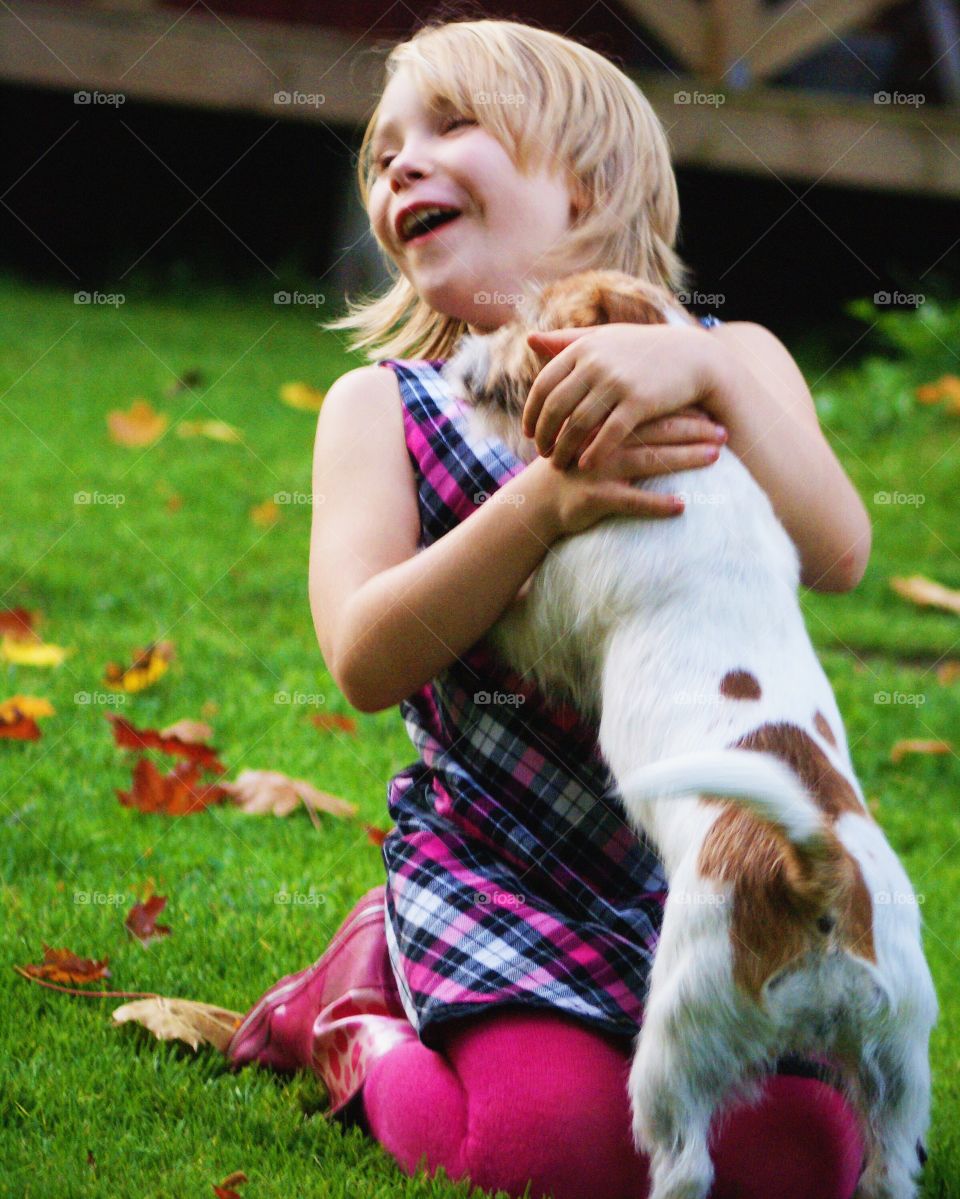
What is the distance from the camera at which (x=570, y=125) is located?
2.10 meters

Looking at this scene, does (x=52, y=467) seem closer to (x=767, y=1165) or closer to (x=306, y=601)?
(x=306, y=601)

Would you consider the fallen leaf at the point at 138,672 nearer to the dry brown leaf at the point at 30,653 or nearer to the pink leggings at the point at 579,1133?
the dry brown leaf at the point at 30,653

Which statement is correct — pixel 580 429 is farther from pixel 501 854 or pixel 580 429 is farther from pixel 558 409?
pixel 501 854

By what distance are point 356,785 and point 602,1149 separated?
1.33 metres

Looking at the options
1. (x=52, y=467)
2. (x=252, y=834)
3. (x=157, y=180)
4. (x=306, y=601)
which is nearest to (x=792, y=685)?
(x=252, y=834)

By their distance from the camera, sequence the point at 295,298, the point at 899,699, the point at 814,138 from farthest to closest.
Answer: the point at 295,298 → the point at 814,138 → the point at 899,699

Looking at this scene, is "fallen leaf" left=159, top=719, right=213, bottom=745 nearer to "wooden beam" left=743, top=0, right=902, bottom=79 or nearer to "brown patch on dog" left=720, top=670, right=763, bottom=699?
"brown patch on dog" left=720, top=670, right=763, bottom=699

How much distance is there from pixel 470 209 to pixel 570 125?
0.70 feet

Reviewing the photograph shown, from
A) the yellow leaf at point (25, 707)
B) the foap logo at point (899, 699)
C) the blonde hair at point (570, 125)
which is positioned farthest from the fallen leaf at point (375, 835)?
the foap logo at point (899, 699)

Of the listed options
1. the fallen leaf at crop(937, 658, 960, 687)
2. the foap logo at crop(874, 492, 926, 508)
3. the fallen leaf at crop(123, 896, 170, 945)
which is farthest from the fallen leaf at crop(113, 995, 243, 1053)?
the foap logo at crop(874, 492, 926, 508)

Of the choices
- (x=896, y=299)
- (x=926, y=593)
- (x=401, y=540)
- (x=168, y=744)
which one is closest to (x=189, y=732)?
(x=168, y=744)

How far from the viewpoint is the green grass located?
1.83 m

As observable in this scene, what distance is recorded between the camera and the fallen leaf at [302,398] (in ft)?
18.5

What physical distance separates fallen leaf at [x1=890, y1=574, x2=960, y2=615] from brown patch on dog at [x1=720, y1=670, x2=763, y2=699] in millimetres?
3047
